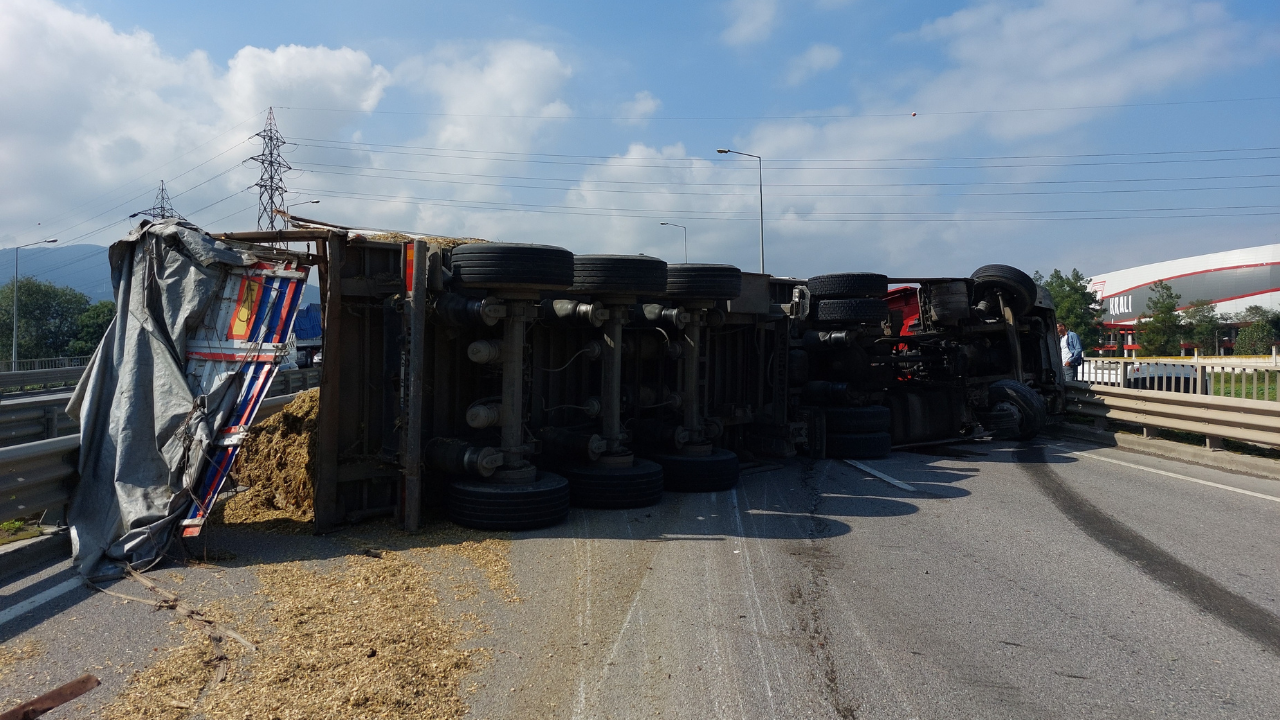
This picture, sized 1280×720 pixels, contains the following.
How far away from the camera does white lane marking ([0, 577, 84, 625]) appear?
4430 mm

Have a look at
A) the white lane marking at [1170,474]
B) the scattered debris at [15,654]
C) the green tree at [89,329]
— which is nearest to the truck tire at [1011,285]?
the white lane marking at [1170,474]

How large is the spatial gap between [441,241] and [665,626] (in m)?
5.02

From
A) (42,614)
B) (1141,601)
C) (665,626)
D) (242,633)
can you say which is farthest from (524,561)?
(1141,601)

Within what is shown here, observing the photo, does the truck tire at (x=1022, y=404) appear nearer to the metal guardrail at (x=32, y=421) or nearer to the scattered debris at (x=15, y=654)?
the metal guardrail at (x=32, y=421)

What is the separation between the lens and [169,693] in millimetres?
3551

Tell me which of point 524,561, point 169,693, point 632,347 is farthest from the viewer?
point 632,347

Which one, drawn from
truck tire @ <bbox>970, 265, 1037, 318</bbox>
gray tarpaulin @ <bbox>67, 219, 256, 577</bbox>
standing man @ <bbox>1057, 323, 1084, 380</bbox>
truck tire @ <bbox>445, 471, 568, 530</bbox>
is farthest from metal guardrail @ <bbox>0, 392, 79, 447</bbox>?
standing man @ <bbox>1057, 323, 1084, 380</bbox>

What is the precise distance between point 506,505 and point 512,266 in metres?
2.01

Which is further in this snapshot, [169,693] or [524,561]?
[524,561]

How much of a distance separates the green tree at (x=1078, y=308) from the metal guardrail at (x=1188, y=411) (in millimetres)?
49377

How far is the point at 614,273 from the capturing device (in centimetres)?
763

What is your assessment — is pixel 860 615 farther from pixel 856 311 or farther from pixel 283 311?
pixel 856 311

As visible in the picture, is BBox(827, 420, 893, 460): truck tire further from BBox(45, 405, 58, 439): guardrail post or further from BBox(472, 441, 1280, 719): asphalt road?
BBox(45, 405, 58, 439): guardrail post

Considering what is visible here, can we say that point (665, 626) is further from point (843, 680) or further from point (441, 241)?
point (441, 241)
